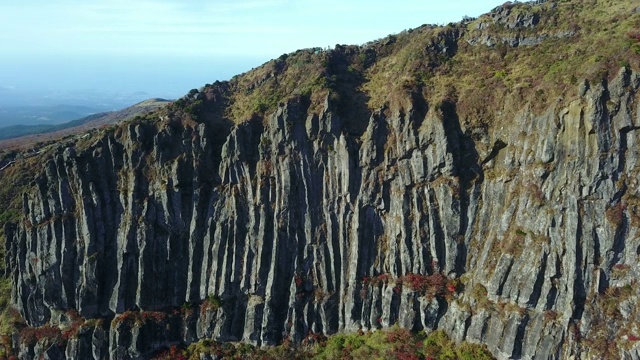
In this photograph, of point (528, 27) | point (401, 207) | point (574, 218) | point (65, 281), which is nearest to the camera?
point (574, 218)

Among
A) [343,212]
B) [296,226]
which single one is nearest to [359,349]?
[343,212]

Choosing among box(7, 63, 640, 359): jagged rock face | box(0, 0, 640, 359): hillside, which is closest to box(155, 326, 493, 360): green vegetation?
box(0, 0, 640, 359): hillside

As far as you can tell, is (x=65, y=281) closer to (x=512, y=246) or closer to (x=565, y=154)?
(x=512, y=246)

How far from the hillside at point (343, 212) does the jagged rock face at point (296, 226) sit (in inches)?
7.3

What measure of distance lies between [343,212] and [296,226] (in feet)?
19.2

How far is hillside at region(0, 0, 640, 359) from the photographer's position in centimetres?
4291

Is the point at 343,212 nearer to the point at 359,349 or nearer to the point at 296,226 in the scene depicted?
the point at 296,226

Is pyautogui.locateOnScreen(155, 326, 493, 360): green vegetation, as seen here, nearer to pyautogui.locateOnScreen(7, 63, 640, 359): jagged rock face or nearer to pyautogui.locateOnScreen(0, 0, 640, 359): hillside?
pyautogui.locateOnScreen(0, 0, 640, 359): hillside

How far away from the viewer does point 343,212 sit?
5028 cm

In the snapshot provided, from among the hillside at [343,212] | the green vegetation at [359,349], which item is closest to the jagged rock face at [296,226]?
the hillside at [343,212]

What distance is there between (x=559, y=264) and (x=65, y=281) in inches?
2149

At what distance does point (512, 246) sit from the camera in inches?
1699

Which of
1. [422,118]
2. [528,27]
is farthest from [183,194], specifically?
[528,27]

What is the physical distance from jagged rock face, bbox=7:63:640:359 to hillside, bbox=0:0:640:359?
0.61 ft
